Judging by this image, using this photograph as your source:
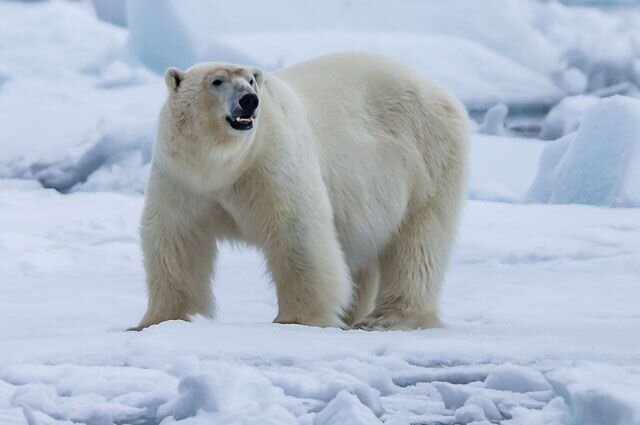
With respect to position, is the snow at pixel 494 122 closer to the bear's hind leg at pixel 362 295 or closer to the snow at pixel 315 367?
the snow at pixel 315 367

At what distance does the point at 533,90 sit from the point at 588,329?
1018 cm

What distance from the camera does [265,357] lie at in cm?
288

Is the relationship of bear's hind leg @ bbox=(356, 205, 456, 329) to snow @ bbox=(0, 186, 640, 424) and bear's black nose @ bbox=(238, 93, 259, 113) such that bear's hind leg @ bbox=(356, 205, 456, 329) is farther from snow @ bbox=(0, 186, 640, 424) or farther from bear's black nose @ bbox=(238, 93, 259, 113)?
bear's black nose @ bbox=(238, 93, 259, 113)

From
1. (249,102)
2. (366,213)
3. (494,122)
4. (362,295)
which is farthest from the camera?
(494,122)

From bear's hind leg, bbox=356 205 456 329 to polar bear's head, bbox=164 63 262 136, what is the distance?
0.83 meters

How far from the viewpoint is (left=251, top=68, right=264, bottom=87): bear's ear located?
3.59 metres

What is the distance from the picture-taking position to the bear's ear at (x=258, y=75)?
11.8 ft

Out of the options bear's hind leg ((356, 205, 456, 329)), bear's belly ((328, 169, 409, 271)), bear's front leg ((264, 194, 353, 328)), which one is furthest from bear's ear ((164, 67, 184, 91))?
bear's hind leg ((356, 205, 456, 329))

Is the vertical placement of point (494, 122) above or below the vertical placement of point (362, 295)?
below

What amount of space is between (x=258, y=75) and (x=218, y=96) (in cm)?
17

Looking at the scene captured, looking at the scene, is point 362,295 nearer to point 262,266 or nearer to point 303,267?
point 303,267

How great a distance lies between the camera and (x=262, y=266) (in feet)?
22.2

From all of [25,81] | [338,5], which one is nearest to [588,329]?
[25,81]

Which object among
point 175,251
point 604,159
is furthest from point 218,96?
point 604,159
